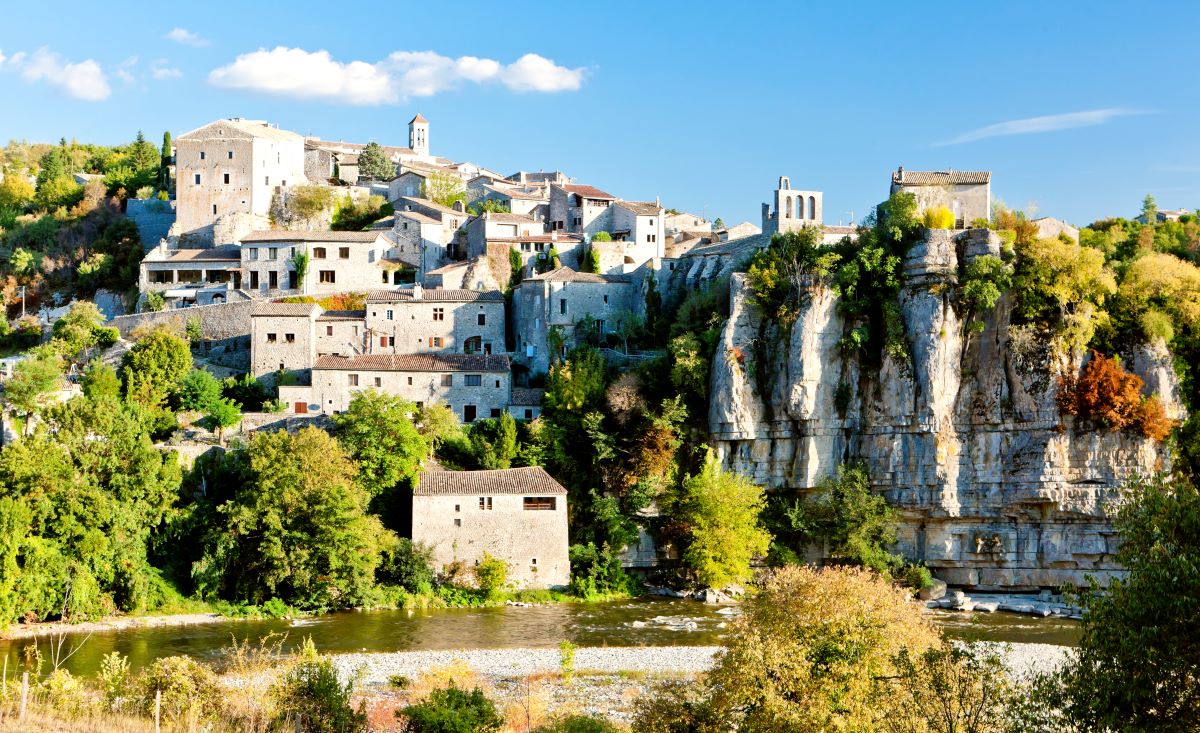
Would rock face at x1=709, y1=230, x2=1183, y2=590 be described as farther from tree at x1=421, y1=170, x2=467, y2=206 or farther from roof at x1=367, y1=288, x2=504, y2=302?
tree at x1=421, y1=170, x2=467, y2=206

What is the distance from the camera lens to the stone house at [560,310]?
5141cm

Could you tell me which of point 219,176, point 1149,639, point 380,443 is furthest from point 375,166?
point 1149,639

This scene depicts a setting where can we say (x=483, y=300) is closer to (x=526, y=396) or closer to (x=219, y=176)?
(x=526, y=396)

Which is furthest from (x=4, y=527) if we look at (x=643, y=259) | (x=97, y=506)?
(x=643, y=259)

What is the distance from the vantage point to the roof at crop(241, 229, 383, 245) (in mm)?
56062

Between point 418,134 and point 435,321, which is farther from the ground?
point 418,134

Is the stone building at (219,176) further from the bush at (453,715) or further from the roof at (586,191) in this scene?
the bush at (453,715)

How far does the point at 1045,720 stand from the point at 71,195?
224 feet

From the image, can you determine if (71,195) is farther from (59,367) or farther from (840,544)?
(840,544)

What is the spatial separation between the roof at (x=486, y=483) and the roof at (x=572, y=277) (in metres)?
12.1

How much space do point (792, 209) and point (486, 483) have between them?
1985cm

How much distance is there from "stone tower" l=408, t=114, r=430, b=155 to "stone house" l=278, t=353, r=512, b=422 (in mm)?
49199

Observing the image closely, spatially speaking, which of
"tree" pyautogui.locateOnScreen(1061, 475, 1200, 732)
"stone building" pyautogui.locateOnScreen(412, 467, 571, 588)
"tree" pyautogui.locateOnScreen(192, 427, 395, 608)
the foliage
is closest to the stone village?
"stone building" pyautogui.locateOnScreen(412, 467, 571, 588)

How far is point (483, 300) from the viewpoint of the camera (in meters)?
52.5
